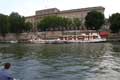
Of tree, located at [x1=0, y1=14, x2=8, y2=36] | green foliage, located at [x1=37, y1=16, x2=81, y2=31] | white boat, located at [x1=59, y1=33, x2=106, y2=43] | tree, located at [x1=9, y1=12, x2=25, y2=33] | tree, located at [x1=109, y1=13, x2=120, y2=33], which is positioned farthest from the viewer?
tree, located at [x1=0, y1=14, x2=8, y2=36]

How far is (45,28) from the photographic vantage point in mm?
182750

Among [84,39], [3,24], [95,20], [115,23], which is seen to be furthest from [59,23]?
[84,39]

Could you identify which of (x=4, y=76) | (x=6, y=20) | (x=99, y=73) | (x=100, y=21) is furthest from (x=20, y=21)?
(x=4, y=76)

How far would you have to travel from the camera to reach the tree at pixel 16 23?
176500 millimetres

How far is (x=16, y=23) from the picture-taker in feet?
577

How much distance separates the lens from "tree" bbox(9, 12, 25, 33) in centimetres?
17650

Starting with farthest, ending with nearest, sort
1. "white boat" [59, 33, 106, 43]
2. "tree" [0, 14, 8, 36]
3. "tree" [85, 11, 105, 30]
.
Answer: "tree" [0, 14, 8, 36] < "tree" [85, 11, 105, 30] < "white boat" [59, 33, 106, 43]

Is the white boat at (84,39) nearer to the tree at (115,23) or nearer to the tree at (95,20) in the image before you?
the tree at (115,23)

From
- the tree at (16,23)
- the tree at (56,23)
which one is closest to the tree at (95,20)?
the tree at (56,23)

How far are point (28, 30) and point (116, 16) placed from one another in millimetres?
65106

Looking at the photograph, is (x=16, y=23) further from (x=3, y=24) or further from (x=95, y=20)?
(x=95, y=20)

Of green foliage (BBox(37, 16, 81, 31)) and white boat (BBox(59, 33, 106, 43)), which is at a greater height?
green foliage (BBox(37, 16, 81, 31))

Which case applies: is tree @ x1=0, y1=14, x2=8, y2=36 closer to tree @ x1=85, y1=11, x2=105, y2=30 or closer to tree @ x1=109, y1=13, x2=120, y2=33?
tree @ x1=85, y1=11, x2=105, y2=30

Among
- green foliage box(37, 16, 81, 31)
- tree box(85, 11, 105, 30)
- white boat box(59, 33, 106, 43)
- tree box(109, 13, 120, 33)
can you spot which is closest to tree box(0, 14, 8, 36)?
green foliage box(37, 16, 81, 31)
